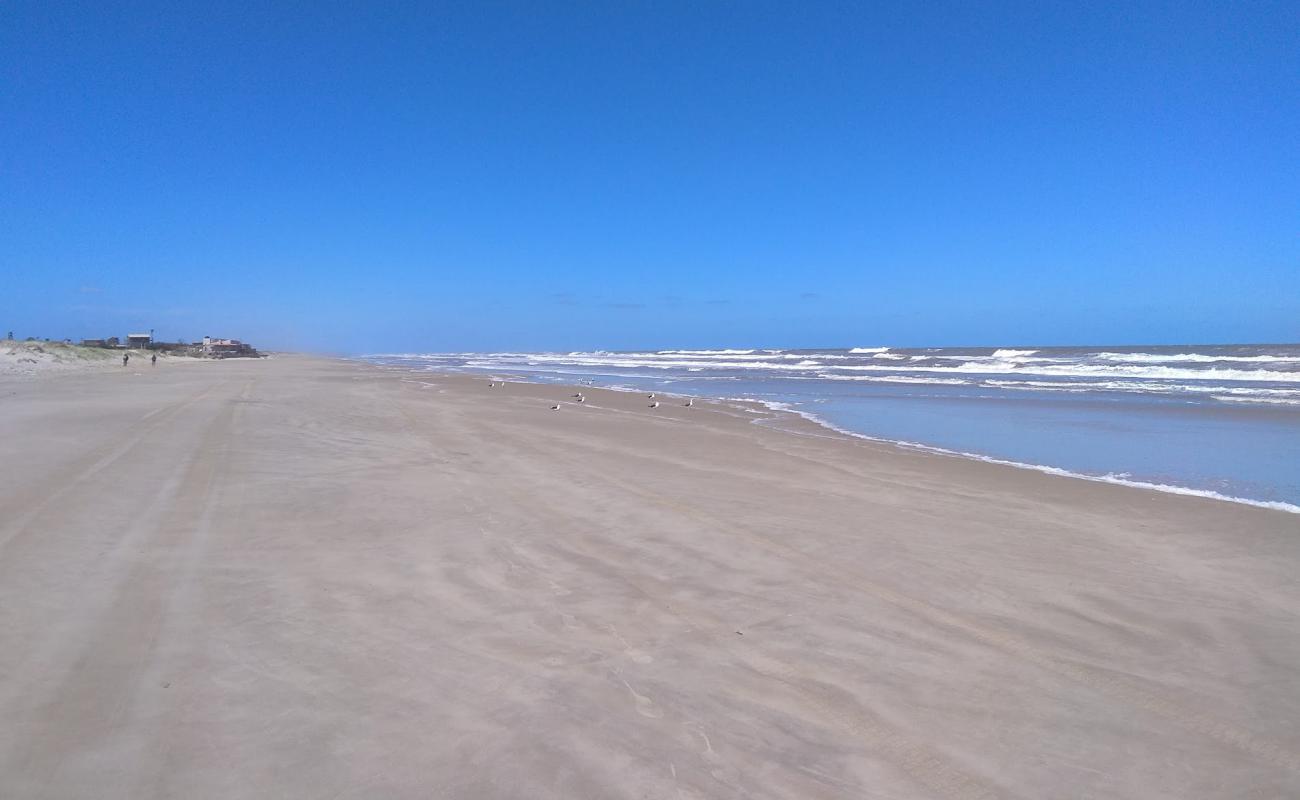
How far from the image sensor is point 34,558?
5102 millimetres

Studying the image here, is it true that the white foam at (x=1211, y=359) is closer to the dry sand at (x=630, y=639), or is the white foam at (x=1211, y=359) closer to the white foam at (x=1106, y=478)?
the white foam at (x=1106, y=478)

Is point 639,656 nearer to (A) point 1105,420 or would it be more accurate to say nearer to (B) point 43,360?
(A) point 1105,420

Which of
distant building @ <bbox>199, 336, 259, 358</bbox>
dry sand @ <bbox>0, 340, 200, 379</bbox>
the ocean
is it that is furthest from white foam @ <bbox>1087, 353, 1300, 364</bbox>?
distant building @ <bbox>199, 336, 259, 358</bbox>

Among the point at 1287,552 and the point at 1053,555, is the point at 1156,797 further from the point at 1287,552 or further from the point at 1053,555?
the point at 1287,552

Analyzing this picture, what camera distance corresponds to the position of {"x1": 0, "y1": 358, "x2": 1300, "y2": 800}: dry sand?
286 cm

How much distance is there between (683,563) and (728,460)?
530 cm

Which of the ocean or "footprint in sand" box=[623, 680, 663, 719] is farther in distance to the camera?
the ocean

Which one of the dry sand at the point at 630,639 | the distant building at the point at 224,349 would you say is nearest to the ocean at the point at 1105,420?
the dry sand at the point at 630,639

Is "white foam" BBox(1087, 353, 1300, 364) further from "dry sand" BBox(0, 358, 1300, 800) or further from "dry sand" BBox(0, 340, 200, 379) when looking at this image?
"dry sand" BBox(0, 340, 200, 379)

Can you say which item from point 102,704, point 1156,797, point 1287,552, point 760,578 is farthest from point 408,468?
point 1287,552

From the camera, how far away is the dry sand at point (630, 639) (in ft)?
9.37

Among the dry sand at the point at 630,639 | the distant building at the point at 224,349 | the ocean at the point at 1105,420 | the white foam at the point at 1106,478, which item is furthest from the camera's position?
the distant building at the point at 224,349

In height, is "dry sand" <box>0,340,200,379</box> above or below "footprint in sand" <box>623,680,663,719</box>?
above

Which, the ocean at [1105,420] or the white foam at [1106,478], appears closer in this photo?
the white foam at [1106,478]
